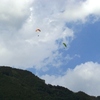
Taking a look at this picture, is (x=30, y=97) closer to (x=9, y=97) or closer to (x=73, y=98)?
(x=9, y=97)

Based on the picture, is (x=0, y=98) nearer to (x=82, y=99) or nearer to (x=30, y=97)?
(x=30, y=97)

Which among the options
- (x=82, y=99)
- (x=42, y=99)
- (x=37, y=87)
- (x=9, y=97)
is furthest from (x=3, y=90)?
(x=82, y=99)

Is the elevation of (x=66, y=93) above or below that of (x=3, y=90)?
above

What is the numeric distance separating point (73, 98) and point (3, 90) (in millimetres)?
49953

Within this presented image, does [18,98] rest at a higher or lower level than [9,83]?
lower

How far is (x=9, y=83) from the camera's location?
6412 inches

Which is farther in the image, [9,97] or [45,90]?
[45,90]

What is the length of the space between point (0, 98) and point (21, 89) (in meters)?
24.7

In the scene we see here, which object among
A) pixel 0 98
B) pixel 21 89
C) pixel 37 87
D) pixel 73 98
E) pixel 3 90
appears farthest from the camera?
pixel 37 87

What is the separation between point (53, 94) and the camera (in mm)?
183125

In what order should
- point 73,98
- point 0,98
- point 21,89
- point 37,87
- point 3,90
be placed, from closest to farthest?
point 0,98 → point 3,90 → point 21,89 → point 73,98 → point 37,87

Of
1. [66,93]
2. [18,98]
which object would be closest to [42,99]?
[18,98]

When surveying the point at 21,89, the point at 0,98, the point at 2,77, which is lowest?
the point at 0,98

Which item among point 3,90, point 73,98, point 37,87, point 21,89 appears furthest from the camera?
point 37,87
